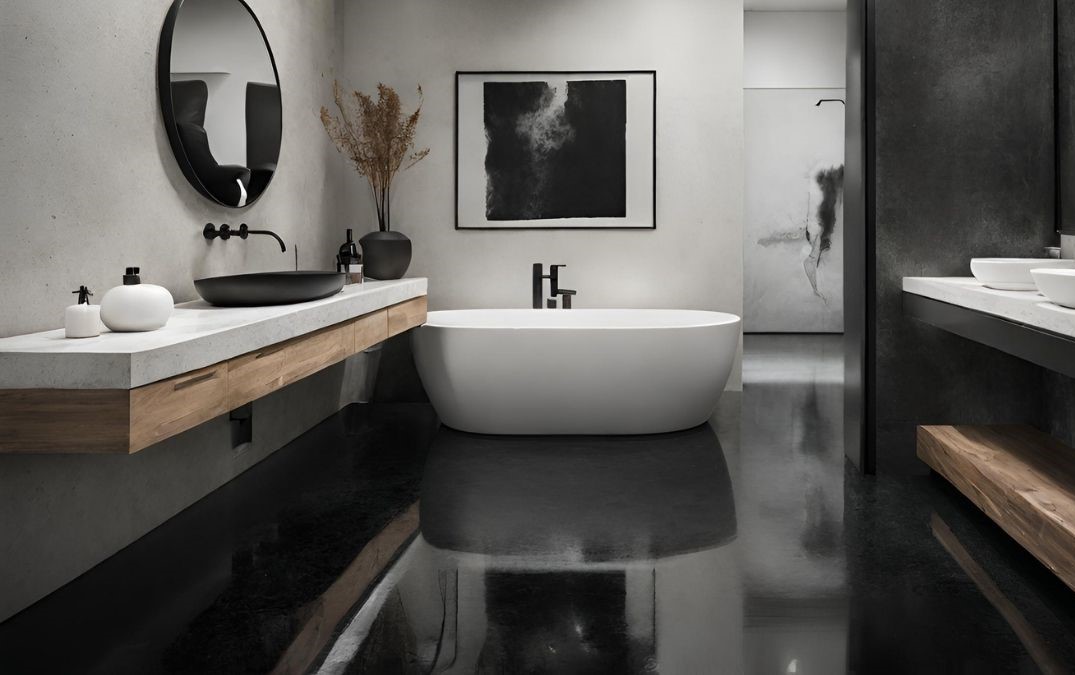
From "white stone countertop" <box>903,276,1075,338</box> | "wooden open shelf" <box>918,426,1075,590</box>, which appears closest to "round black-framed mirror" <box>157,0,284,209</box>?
"white stone countertop" <box>903,276,1075,338</box>

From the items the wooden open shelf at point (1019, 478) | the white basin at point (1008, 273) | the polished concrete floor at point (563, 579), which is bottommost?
the polished concrete floor at point (563, 579)

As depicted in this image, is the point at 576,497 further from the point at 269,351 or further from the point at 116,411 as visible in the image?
the point at 116,411

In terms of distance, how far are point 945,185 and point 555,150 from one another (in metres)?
2.35

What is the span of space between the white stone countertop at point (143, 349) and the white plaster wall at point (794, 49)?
6.39 metres

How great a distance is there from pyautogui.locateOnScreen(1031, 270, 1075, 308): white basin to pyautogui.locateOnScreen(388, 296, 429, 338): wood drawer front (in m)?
2.41

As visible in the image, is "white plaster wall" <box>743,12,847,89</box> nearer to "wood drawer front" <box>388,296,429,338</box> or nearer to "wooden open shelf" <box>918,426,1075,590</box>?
"wood drawer front" <box>388,296,429,338</box>

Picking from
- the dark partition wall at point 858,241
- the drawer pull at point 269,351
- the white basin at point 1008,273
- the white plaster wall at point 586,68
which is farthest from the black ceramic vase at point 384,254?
the white basin at point 1008,273

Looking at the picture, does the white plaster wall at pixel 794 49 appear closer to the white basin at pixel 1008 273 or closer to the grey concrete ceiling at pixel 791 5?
the grey concrete ceiling at pixel 791 5

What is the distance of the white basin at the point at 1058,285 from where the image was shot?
2212mm

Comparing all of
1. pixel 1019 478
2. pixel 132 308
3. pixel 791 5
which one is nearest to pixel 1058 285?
pixel 1019 478

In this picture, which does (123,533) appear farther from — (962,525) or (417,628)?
(962,525)

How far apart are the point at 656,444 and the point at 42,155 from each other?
275 centimetres

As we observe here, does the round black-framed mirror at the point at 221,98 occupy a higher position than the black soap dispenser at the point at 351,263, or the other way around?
the round black-framed mirror at the point at 221,98

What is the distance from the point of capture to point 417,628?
2.08m
